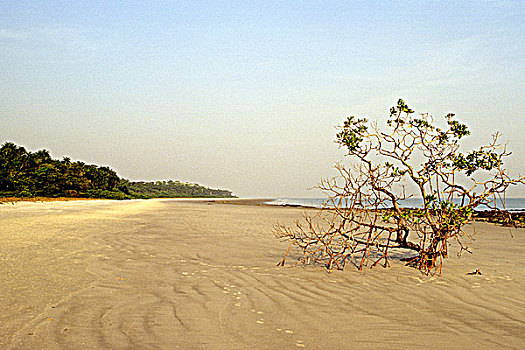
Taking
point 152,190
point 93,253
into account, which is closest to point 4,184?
point 93,253

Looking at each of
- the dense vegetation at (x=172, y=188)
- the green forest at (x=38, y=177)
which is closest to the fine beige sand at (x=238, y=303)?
the green forest at (x=38, y=177)

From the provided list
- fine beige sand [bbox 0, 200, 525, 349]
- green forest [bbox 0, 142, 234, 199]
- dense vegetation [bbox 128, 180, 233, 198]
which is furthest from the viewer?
dense vegetation [bbox 128, 180, 233, 198]

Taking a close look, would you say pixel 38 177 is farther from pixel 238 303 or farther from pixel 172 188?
pixel 172 188

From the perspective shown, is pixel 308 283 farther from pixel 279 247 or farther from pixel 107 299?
pixel 279 247

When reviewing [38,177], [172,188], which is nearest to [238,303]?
[38,177]

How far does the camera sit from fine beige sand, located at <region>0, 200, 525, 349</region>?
3.56m

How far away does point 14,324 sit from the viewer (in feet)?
12.3

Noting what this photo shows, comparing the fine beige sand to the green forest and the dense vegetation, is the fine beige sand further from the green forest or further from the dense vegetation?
the dense vegetation

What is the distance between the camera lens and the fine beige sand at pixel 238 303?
11.7 ft

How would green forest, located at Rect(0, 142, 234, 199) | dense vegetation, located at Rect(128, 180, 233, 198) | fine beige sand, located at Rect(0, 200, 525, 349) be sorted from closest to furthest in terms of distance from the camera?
1. fine beige sand, located at Rect(0, 200, 525, 349)
2. green forest, located at Rect(0, 142, 234, 199)
3. dense vegetation, located at Rect(128, 180, 233, 198)

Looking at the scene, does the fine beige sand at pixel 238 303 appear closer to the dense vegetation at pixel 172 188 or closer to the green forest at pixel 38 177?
the green forest at pixel 38 177

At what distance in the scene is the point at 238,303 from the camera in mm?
4730

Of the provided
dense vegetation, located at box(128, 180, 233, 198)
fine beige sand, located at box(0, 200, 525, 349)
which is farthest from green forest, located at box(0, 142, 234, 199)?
dense vegetation, located at box(128, 180, 233, 198)

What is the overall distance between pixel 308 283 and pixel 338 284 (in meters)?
0.49
